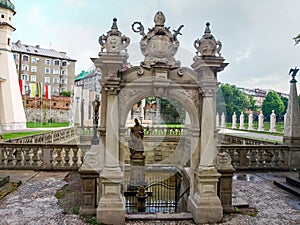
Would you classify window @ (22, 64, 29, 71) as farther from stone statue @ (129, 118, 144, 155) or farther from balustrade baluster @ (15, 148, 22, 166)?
stone statue @ (129, 118, 144, 155)

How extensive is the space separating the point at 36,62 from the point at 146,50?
205ft

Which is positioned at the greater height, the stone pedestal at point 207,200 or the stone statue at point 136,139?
the stone statue at point 136,139

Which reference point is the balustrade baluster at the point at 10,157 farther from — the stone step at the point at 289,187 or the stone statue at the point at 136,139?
the stone step at the point at 289,187

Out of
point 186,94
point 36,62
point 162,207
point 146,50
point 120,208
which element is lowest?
point 162,207

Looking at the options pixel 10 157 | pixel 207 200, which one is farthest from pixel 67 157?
pixel 207 200

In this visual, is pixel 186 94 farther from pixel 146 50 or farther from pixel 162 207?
pixel 162 207

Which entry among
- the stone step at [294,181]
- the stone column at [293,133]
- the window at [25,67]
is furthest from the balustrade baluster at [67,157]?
the window at [25,67]

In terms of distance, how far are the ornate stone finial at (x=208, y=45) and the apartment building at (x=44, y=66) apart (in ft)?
200

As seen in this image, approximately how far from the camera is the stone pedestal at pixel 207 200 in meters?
5.62

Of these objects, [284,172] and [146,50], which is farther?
[284,172]

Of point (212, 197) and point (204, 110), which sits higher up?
point (204, 110)

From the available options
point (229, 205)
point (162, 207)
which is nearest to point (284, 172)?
point (229, 205)

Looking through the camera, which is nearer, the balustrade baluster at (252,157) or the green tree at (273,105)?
A: the balustrade baluster at (252,157)

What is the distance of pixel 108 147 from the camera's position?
5.68 m
